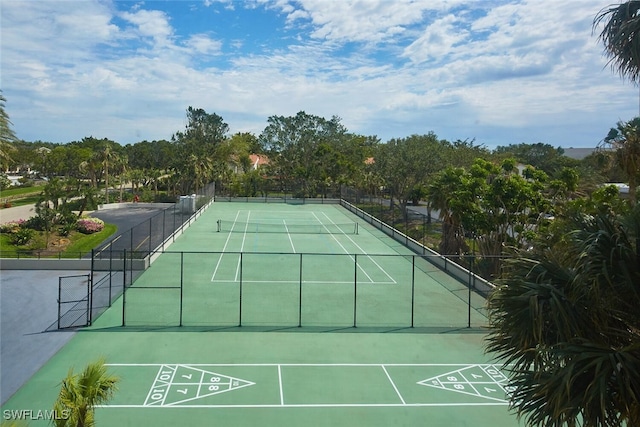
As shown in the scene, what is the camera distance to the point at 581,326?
19.7 feet

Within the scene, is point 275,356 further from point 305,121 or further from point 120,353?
point 305,121

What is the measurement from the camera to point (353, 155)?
278ft

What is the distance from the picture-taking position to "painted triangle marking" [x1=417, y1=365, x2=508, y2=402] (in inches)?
519

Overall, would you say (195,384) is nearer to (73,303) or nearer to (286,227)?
(73,303)

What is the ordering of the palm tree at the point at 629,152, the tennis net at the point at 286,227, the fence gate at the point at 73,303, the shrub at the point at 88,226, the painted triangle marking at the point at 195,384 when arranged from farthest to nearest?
the tennis net at the point at 286,227 → the shrub at the point at 88,226 → the fence gate at the point at 73,303 → the painted triangle marking at the point at 195,384 → the palm tree at the point at 629,152

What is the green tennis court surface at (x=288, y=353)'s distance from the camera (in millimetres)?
11953

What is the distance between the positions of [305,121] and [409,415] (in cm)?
7275

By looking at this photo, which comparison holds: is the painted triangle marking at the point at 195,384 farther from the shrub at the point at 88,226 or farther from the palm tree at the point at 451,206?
the shrub at the point at 88,226

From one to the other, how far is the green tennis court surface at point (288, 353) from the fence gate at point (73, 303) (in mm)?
934

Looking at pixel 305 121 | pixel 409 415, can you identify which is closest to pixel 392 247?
pixel 409 415

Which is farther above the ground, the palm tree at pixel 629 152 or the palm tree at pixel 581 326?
the palm tree at pixel 629 152

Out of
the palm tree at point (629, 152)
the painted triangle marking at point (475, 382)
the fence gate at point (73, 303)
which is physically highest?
the palm tree at point (629, 152)

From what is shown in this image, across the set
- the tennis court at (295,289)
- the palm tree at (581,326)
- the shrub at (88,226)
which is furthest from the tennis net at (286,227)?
the palm tree at (581,326)

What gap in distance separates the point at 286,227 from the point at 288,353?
1085 inches
